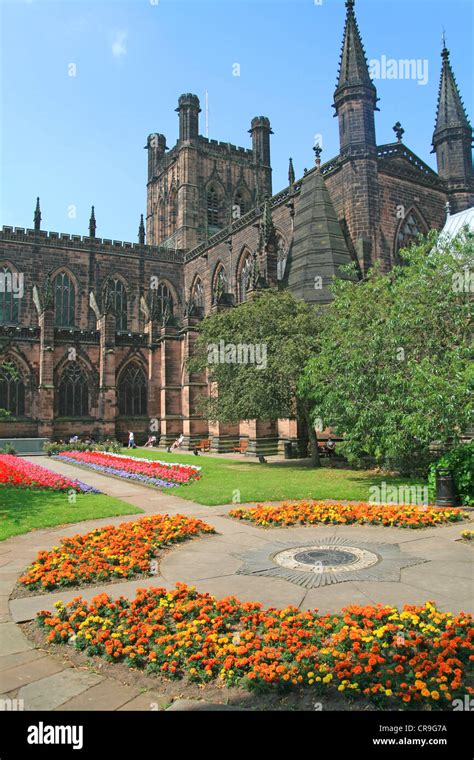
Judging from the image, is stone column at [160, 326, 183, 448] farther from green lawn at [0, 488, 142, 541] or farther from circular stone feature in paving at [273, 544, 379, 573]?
circular stone feature in paving at [273, 544, 379, 573]

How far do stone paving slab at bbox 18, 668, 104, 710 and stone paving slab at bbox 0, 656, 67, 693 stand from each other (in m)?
0.07

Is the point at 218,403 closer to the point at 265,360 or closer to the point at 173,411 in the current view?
the point at 265,360

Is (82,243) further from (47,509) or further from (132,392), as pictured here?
(47,509)

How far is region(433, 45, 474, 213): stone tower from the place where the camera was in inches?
1355

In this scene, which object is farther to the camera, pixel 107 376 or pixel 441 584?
pixel 107 376

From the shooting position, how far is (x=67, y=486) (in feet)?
51.7

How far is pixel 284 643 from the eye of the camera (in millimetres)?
4562

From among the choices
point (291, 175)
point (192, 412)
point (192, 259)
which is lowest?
point (192, 412)

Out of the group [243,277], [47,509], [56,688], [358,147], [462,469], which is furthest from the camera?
[243,277]

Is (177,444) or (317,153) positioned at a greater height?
(317,153)

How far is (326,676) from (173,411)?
35.3 meters

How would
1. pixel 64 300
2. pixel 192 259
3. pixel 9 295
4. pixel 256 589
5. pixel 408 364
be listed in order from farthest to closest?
pixel 192 259 → pixel 64 300 → pixel 9 295 → pixel 408 364 → pixel 256 589

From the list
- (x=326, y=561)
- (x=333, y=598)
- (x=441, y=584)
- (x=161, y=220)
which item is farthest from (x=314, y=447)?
(x=161, y=220)

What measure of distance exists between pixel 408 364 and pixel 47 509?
9.53 meters
